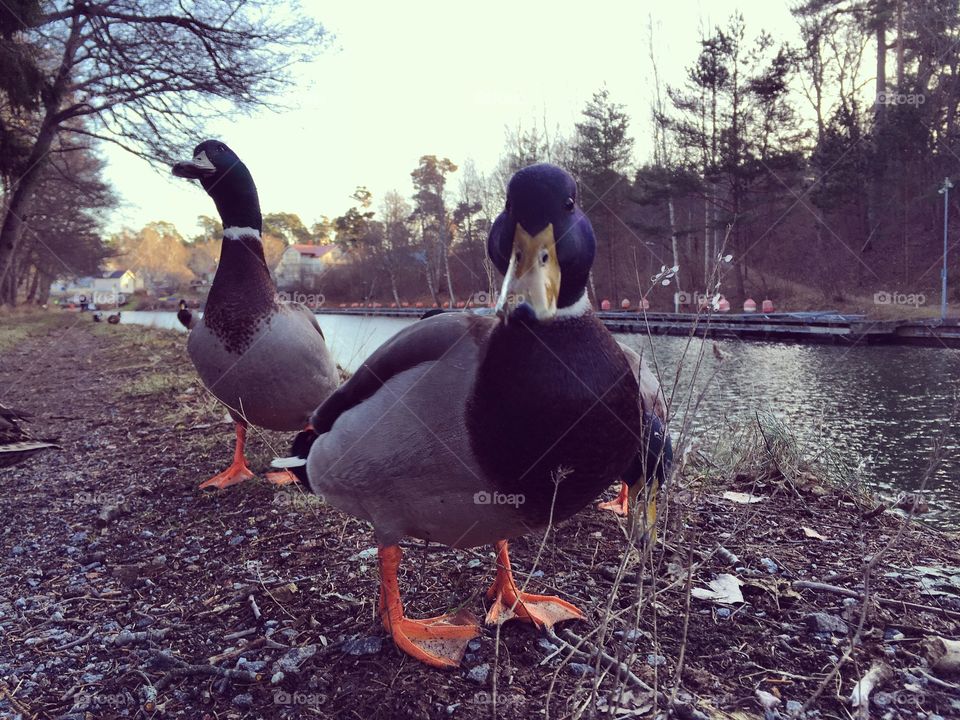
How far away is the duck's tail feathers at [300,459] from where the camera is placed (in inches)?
97.3

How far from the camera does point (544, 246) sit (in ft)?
5.25

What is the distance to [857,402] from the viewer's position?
23.4ft

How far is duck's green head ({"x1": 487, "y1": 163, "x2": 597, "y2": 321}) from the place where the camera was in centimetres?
154

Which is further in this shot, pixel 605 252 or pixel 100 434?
pixel 605 252

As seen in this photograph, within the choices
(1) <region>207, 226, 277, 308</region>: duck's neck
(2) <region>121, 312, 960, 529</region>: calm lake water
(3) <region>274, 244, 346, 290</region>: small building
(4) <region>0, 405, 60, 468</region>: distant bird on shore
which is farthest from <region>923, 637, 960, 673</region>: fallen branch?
(3) <region>274, 244, 346, 290</region>: small building

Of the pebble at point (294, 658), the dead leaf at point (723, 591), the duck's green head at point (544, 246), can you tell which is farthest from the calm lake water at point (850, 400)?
the pebble at point (294, 658)

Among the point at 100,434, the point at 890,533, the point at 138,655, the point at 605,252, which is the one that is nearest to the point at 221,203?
the point at 100,434

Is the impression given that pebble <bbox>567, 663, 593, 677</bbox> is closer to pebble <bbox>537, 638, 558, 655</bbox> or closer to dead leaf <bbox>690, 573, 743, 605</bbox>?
pebble <bbox>537, 638, 558, 655</bbox>

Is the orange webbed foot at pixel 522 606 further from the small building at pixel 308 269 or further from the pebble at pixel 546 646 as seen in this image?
the small building at pixel 308 269

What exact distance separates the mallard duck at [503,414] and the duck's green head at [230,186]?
2.61 meters

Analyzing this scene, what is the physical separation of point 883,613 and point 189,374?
8.20 meters

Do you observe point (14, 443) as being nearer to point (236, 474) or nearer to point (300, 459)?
point (236, 474)

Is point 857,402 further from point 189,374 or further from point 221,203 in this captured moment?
point 189,374

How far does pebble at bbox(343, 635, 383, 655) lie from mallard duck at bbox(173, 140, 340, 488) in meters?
1.73
